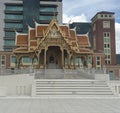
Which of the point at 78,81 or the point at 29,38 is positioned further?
the point at 29,38

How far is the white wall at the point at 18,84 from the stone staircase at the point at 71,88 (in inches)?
47.0

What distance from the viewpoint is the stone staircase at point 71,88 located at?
23.5 meters

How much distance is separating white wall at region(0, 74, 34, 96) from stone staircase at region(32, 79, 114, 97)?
47.0 inches

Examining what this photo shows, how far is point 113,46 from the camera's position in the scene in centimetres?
9106

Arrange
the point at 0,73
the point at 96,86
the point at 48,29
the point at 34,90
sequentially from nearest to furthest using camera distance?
the point at 34,90
the point at 96,86
the point at 0,73
the point at 48,29

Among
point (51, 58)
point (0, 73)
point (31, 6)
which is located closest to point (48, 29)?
point (51, 58)

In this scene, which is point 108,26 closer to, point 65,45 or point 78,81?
point 65,45

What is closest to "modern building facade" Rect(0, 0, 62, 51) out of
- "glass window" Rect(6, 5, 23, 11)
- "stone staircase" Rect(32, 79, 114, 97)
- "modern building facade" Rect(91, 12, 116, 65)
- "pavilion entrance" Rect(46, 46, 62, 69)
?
"glass window" Rect(6, 5, 23, 11)

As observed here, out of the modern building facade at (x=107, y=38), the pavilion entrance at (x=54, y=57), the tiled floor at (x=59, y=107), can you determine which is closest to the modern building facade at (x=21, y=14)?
the modern building facade at (x=107, y=38)

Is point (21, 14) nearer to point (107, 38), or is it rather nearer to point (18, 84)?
point (107, 38)

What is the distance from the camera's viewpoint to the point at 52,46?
41.7 m

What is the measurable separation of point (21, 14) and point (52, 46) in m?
51.7

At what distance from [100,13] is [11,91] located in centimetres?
7040

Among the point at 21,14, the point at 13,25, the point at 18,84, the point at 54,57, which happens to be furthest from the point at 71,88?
the point at 21,14
